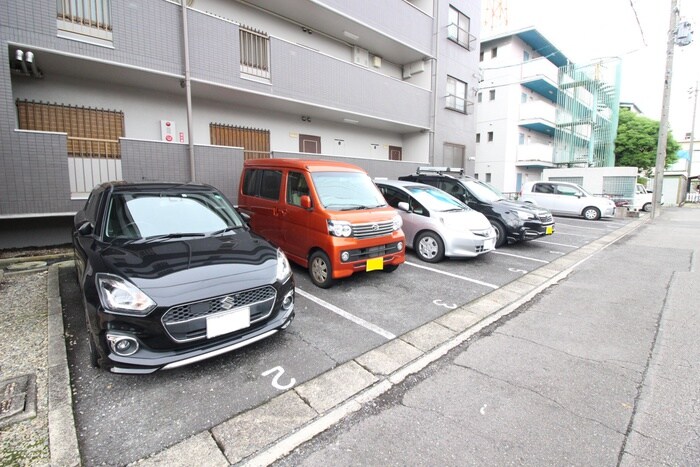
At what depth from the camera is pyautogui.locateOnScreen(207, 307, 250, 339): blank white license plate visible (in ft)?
8.47

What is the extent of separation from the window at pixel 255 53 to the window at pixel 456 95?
26.7 feet

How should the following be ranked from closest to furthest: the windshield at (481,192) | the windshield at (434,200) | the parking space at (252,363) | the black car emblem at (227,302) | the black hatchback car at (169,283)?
the parking space at (252,363) → the black hatchback car at (169,283) → the black car emblem at (227,302) → the windshield at (434,200) → the windshield at (481,192)

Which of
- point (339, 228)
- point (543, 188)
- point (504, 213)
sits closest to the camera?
point (339, 228)

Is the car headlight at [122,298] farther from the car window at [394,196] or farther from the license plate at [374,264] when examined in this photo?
the car window at [394,196]

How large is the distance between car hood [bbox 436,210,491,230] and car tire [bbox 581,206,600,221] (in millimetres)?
10212

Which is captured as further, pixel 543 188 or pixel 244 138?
pixel 543 188

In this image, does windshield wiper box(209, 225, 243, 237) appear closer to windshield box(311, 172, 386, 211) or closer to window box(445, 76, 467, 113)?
windshield box(311, 172, 386, 211)

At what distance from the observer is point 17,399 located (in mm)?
2387

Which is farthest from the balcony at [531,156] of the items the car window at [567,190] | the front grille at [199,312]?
the front grille at [199,312]

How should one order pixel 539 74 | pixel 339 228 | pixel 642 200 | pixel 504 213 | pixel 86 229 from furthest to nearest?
1. pixel 539 74
2. pixel 642 200
3. pixel 504 213
4. pixel 339 228
5. pixel 86 229

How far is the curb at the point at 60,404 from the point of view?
1.93 metres

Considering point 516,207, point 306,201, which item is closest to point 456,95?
point 516,207

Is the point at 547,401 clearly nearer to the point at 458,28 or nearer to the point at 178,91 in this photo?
the point at 178,91

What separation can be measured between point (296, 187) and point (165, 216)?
2.02m
